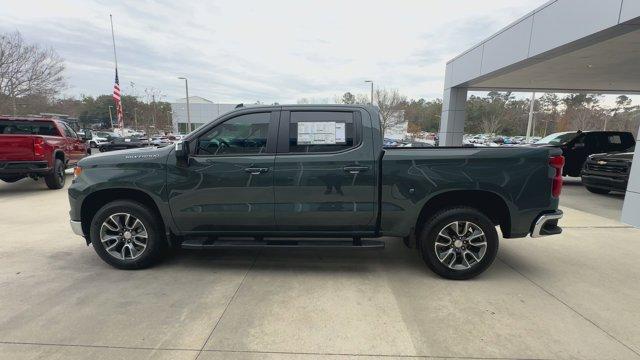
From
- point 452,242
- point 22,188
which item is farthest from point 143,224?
point 22,188

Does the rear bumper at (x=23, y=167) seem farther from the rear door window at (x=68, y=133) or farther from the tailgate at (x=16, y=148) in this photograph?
the rear door window at (x=68, y=133)

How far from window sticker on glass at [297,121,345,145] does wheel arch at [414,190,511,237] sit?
124 cm

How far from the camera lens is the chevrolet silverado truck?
833 centimetres

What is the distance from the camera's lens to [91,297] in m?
3.54

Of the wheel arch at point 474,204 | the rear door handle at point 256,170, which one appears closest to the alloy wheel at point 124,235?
the rear door handle at point 256,170

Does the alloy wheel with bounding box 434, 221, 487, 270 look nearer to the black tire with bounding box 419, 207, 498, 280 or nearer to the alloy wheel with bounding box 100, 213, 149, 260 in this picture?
the black tire with bounding box 419, 207, 498, 280

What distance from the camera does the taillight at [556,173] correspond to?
12.4 feet

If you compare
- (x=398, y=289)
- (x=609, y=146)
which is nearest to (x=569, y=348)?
(x=398, y=289)

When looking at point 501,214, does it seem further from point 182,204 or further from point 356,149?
point 182,204

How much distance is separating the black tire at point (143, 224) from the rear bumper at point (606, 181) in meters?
9.93

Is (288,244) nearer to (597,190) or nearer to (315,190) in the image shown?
(315,190)

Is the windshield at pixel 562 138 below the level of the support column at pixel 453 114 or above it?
below

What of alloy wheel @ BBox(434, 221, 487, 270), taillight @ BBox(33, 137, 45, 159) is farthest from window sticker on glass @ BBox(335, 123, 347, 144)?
taillight @ BBox(33, 137, 45, 159)

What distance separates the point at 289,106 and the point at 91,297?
2823 millimetres
